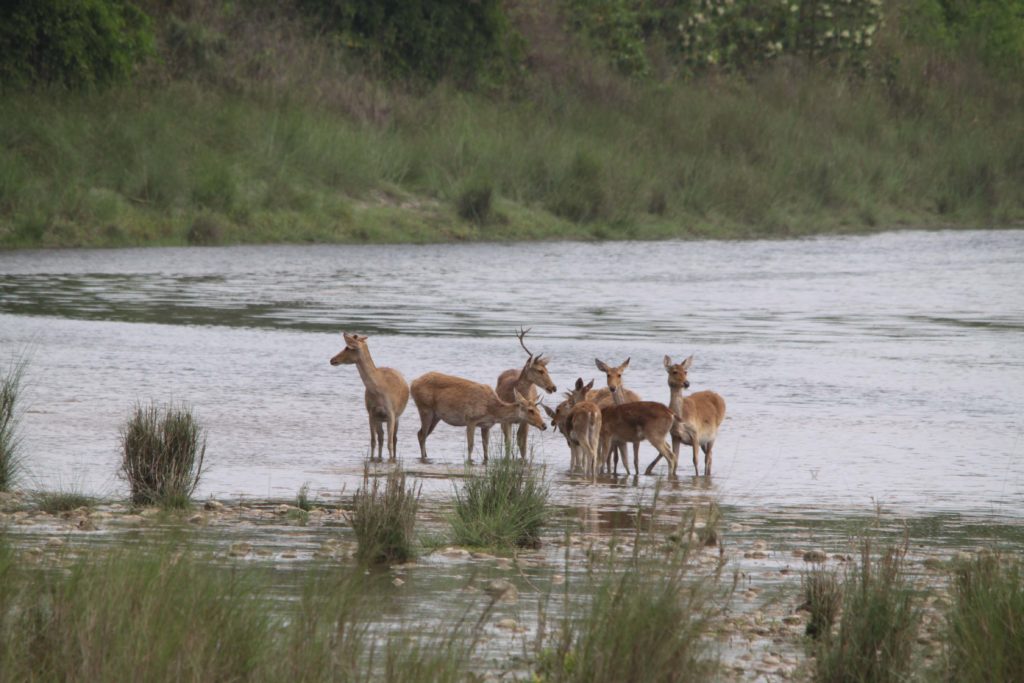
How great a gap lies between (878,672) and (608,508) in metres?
4.67

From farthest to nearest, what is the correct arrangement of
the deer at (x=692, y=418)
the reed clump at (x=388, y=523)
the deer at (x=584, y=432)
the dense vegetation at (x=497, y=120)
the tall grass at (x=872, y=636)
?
the dense vegetation at (x=497, y=120), the deer at (x=692, y=418), the deer at (x=584, y=432), the reed clump at (x=388, y=523), the tall grass at (x=872, y=636)

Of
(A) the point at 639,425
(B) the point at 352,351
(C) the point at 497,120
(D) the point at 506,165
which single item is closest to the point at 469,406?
(B) the point at 352,351

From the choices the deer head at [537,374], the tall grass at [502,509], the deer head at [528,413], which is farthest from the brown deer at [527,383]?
the tall grass at [502,509]

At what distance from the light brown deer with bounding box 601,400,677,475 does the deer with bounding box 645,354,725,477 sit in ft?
0.51

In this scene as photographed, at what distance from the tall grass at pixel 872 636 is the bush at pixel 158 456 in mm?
4833

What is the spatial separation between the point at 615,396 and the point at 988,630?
8178 mm

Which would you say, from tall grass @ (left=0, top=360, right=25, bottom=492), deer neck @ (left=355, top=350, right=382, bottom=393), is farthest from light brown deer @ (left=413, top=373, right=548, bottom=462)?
tall grass @ (left=0, top=360, right=25, bottom=492)

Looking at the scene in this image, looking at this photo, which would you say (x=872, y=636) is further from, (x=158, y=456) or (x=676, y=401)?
(x=676, y=401)

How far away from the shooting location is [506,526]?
9.70 meters

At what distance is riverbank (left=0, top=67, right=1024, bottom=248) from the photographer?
3447cm

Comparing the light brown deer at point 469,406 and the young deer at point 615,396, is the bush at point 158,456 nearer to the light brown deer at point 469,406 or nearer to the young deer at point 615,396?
the light brown deer at point 469,406

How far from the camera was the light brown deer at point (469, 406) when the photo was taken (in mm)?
13906

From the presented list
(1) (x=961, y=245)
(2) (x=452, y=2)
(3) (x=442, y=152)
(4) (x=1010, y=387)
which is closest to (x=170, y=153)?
(3) (x=442, y=152)

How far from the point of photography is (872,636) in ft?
22.8
